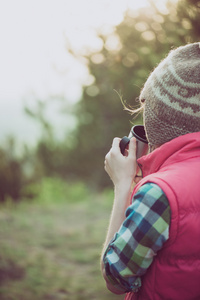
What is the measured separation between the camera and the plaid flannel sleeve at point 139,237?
4.00ft

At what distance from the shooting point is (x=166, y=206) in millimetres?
1208

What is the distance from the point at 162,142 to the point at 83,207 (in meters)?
6.72

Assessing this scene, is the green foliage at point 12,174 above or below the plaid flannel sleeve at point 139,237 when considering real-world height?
below

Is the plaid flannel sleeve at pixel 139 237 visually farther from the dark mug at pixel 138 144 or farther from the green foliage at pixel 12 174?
the green foliage at pixel 12 174

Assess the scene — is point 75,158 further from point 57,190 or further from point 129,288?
point 129,288

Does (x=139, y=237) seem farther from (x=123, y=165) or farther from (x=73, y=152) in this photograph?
(x=73, y=152)

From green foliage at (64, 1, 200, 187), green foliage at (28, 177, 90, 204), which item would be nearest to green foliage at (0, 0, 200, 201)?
green foliage at (64, 1, 200, 187)

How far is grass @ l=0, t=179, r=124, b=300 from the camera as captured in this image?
410cm

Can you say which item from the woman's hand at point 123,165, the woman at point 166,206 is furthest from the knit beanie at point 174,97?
the woman's hand at point 123,165

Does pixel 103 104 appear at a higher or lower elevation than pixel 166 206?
lower

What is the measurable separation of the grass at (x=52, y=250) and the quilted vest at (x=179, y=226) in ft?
9.37

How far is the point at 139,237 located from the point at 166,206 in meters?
0.14

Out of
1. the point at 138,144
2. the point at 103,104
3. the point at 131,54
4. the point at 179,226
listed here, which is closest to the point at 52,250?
the point at 103,104

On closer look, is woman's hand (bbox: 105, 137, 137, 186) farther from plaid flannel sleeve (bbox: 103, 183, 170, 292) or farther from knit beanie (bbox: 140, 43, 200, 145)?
plaid flannel sleeve (bbox: 103, 183, 170, 292)
